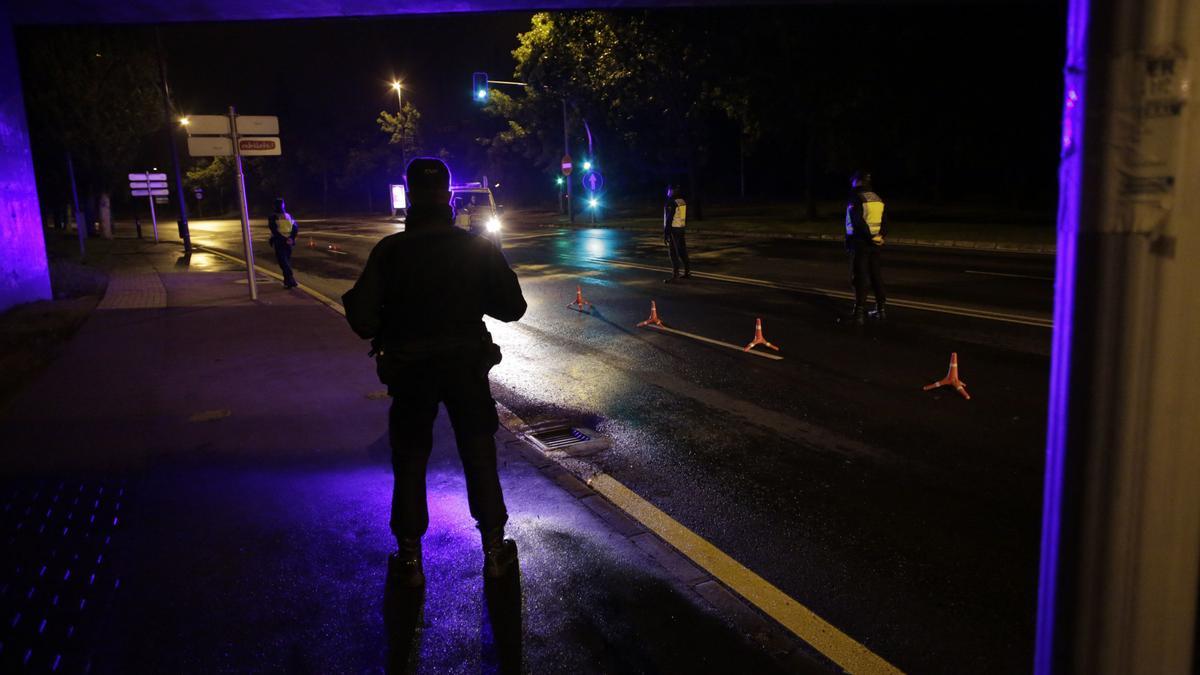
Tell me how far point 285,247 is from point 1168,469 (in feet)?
51.3

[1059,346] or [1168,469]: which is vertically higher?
[1059,346]

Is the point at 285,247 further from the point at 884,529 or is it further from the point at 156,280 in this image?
the point at 884,529

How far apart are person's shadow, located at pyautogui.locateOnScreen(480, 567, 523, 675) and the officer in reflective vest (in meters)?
7.75

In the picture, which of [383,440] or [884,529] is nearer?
[884,529]

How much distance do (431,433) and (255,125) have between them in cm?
1092

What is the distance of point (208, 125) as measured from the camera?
487 inches

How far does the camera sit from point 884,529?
4.50m

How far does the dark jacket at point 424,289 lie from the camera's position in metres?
3.63

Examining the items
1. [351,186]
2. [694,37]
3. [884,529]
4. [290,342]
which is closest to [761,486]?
[884,529]

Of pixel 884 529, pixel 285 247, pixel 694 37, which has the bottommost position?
pixel 884 529

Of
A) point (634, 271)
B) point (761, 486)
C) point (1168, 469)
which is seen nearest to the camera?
point (1168, 469)

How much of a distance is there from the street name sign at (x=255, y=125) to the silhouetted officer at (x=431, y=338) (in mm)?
10452

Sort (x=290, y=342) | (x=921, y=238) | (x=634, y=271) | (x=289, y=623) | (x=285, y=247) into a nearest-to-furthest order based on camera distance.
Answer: (x=289, y=623), (x=290, y=342), (x=285, y=247), (x=634, y=271), (x=921, y=238)

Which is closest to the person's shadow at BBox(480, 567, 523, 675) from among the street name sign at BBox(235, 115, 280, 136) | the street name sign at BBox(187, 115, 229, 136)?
the street name sign at BBox(187, 115, 229, 136)
